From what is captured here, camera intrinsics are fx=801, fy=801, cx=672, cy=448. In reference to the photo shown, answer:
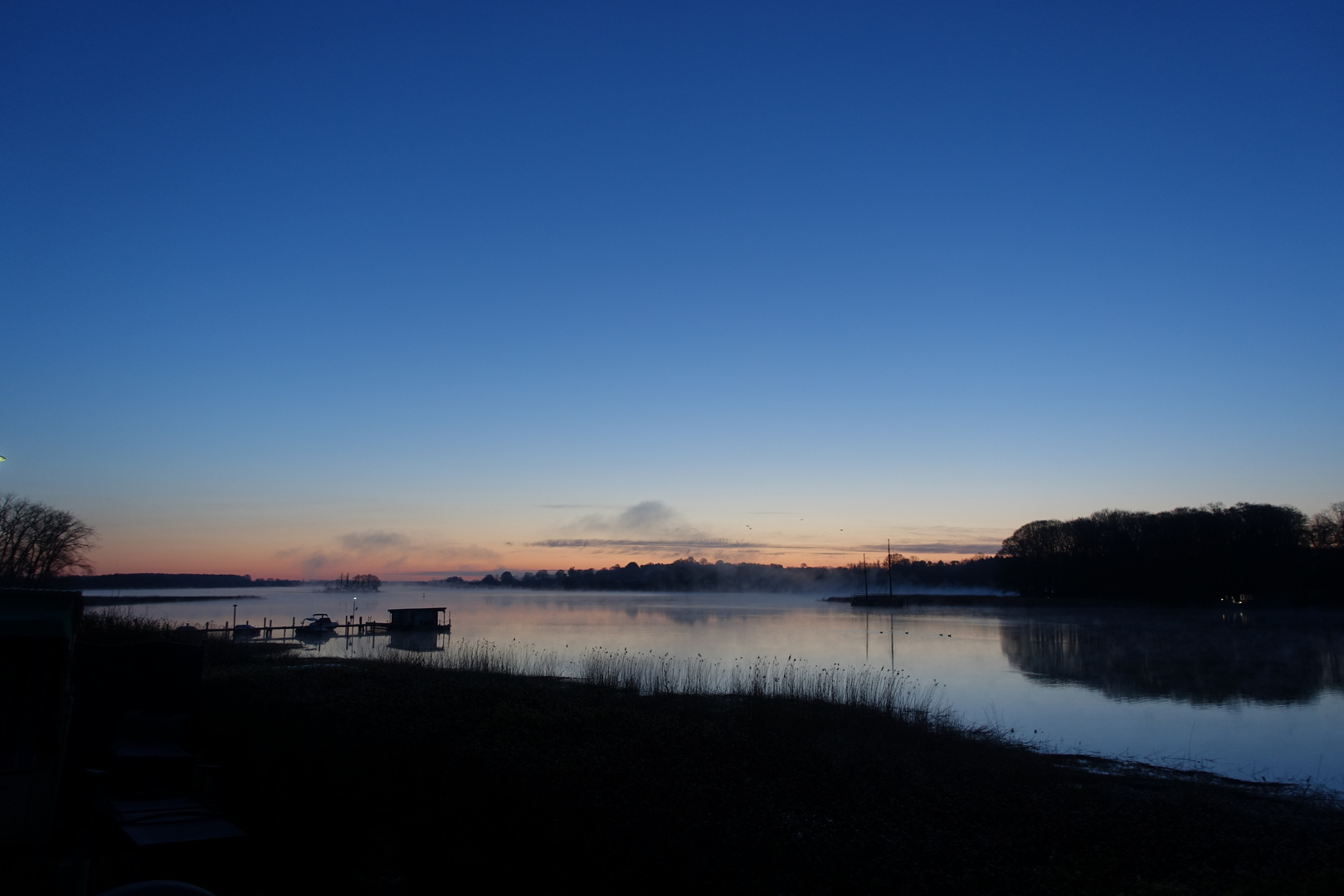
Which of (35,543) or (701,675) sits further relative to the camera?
(35,543)

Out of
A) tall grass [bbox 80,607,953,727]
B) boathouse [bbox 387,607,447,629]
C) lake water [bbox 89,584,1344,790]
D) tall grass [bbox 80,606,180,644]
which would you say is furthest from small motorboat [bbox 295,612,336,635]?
tall grass [bbox 80,606,180,644]

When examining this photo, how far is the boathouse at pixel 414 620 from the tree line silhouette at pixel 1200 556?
259 ft

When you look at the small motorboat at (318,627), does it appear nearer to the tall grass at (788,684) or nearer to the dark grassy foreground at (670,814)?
the tall grass at (788,684)

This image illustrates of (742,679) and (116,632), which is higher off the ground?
(116,632)

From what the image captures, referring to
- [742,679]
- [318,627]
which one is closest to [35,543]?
[318,627]

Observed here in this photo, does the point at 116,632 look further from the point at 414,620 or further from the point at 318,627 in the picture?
the point at 414,620

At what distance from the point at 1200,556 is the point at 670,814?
335 ft

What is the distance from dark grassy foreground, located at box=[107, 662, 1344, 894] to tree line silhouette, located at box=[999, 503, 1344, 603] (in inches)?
3553

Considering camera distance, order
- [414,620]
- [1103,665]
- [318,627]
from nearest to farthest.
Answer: [1103,665]
[318,627]
[414,620]

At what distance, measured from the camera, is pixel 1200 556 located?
89750 mm

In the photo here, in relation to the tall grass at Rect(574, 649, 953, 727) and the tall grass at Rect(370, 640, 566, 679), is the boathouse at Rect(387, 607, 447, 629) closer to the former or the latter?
the tall grass at Rect(370, 640, 566, 679)

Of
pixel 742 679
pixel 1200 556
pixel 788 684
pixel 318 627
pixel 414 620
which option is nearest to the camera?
pixel 788 684

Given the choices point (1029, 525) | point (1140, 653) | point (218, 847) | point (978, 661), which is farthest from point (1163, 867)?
point (1029, 525)

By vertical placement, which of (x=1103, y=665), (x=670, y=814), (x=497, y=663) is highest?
(x=670, y=814)
